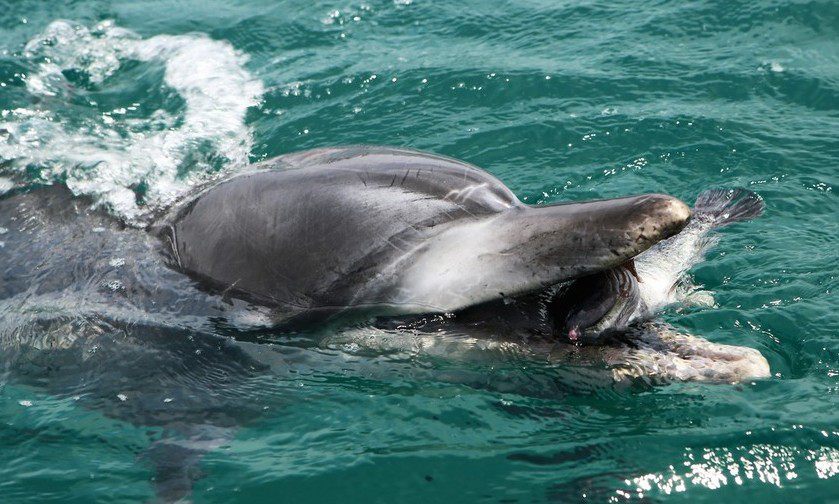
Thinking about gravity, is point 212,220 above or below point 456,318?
above

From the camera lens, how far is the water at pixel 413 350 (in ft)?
17.1

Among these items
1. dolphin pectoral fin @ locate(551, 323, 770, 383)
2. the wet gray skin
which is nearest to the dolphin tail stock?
the wet gray skin

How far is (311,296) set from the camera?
5.27 meters

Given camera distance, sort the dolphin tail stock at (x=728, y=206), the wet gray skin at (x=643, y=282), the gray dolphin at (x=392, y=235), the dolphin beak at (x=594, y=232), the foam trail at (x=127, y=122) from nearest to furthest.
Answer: the dolphin beak at (x=594, y=232), the gray dolphin at (x=392, y=235), the wet gray skin at (x=643, y=282), the dolphin tail stock at (x=728, y=206), the foam trail at (x=127, y=122)

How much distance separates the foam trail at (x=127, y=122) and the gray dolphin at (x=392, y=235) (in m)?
1.20

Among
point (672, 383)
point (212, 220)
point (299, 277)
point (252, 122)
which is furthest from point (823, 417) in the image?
point (252, 122)

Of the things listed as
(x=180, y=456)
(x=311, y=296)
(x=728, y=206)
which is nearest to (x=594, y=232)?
(x=311, y=296)

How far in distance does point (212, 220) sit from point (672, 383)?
2.65 metres

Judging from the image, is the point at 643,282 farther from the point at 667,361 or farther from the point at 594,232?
the point at 594,232

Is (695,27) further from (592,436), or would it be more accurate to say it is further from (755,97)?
(592,436)

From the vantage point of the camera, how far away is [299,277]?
526 centimetres

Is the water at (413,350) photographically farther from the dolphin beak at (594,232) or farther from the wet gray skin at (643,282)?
the dolphin beak at (594,232)

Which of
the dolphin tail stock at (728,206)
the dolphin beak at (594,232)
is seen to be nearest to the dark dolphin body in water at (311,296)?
the dolphin beak at (594,232)

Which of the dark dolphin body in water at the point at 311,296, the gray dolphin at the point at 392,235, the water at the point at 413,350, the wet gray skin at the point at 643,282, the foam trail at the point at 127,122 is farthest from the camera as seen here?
the foam trail at the point at 127,122
